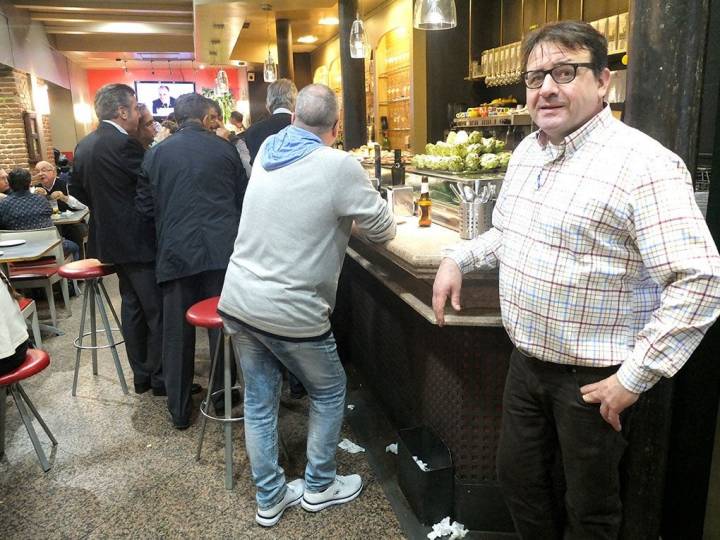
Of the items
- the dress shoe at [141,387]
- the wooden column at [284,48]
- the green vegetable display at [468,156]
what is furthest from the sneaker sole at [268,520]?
the wooden column at [284,48]

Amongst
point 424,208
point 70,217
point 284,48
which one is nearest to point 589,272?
point 424,208

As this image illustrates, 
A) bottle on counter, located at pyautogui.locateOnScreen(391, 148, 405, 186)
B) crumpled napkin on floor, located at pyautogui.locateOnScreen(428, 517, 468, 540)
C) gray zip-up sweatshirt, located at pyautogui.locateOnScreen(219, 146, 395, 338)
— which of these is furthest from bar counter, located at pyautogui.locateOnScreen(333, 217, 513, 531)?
bottle on counter, located at pyautogui.locateOnScreen(391, 148, 405, 186)

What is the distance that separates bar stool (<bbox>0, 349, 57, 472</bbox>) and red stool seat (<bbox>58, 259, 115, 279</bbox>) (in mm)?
777

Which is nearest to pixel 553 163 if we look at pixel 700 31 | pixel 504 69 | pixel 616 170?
pixel 616 170

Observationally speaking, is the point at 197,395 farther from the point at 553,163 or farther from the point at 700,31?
the point at 700,31

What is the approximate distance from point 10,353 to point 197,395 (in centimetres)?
129

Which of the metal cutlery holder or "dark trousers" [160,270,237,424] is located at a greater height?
the metal cutlery holder

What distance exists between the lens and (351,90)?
6820 millimetres

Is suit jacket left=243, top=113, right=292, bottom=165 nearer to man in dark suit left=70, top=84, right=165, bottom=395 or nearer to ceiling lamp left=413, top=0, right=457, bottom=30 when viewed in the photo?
man in dark suit left=70, top=84, right=165, bottom=395

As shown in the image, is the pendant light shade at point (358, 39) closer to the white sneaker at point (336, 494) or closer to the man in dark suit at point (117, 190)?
the man in dark suit at point (117, 190)

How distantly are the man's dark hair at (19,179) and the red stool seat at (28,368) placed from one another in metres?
3.04

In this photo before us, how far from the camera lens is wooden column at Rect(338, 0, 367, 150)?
6.54m

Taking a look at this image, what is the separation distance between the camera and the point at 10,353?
2520 millimetres

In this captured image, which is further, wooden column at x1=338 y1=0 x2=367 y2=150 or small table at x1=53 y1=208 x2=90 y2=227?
wooden column at x1=338 y1=0 x2=367 y2=150
